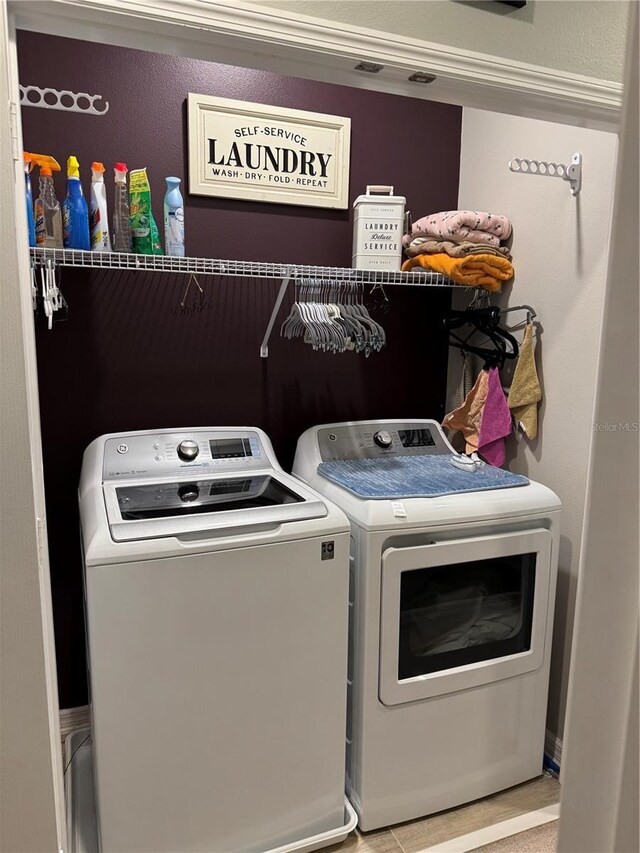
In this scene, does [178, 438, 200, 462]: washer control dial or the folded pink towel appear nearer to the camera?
[178, 438, 200, 462]: washer control dial

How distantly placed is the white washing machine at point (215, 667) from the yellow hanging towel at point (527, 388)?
884 millimetres

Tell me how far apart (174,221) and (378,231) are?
761mm

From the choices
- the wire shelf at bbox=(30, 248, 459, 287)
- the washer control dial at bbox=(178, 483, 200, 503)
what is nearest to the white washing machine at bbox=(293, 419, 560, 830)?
the washer control dial at bbox=(178, 483, 200, 503)

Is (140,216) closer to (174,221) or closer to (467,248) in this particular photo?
(174,221)

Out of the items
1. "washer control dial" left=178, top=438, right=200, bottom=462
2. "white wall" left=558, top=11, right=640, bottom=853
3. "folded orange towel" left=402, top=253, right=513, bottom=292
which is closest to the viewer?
"white wall" left=558, top=11, right=640, bottom=853

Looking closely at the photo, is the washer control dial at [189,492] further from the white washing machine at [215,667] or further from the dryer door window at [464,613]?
the dryer door window at [464,613]

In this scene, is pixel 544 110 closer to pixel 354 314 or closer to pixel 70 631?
pixel 354 314

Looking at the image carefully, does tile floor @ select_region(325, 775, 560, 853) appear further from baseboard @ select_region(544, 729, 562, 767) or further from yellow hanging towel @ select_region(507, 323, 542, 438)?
yellow hanging towel @ select_region(507, 323, 542, 438)

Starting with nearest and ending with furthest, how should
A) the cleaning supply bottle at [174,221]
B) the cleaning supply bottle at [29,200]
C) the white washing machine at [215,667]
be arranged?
the white washing machine at [215,667], the cleaning supply bottle at [29,200], the cleaning supply bottle at [174,221]

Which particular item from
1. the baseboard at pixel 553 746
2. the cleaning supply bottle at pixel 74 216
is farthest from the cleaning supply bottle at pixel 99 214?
the baseboard at pixel 553 746

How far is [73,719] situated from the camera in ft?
7.37

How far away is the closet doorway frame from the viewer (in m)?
1.00

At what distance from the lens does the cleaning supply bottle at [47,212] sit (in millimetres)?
1769

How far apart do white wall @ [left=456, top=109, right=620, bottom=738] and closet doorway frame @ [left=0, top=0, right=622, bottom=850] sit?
76cm
